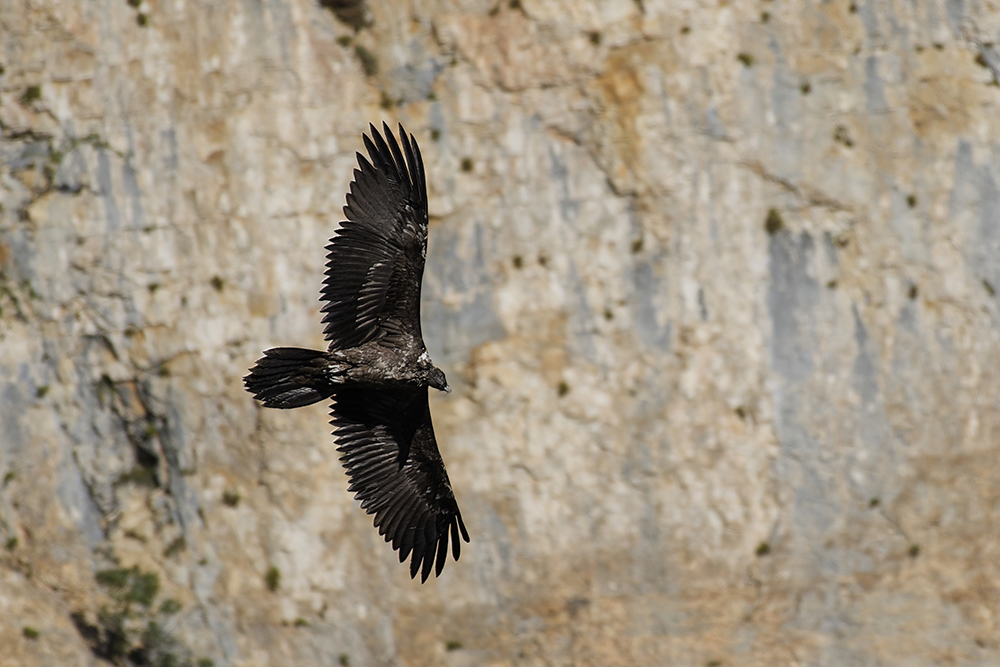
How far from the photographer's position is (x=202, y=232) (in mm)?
17672

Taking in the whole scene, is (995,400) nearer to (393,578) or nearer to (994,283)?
(994,283)

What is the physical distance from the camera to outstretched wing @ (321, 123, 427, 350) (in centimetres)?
938

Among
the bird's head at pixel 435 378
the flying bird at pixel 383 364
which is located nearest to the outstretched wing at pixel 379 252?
the flying bird at pixel 383 364

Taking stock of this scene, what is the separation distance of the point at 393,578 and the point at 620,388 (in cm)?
431

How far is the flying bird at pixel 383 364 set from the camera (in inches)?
362

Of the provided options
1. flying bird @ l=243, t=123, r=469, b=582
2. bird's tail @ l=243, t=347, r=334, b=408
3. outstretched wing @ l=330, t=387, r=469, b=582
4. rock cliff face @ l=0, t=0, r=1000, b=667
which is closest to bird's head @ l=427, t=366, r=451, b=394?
Result: flying bird @ l=243, t=123, r=469, b=582

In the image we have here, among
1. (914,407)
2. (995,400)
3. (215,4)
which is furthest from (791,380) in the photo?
(215,4)

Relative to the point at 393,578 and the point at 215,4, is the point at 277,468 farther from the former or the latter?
the point at 215,4

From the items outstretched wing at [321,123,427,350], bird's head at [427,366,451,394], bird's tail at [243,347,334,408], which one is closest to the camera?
bird's tail at [243,347,334,408]

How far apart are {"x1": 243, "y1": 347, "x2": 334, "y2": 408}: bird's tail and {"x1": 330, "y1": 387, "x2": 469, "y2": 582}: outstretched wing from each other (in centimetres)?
99

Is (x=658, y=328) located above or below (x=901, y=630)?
above

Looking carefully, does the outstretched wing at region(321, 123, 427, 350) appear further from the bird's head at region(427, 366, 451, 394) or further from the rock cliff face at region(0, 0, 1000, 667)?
the rock cliff face at region(0, 0, 1000, 667)

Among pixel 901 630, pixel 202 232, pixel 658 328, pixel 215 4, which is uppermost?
pixel 215 4

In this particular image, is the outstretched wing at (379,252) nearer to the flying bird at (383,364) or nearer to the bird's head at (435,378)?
the flying bird at (383,364)
